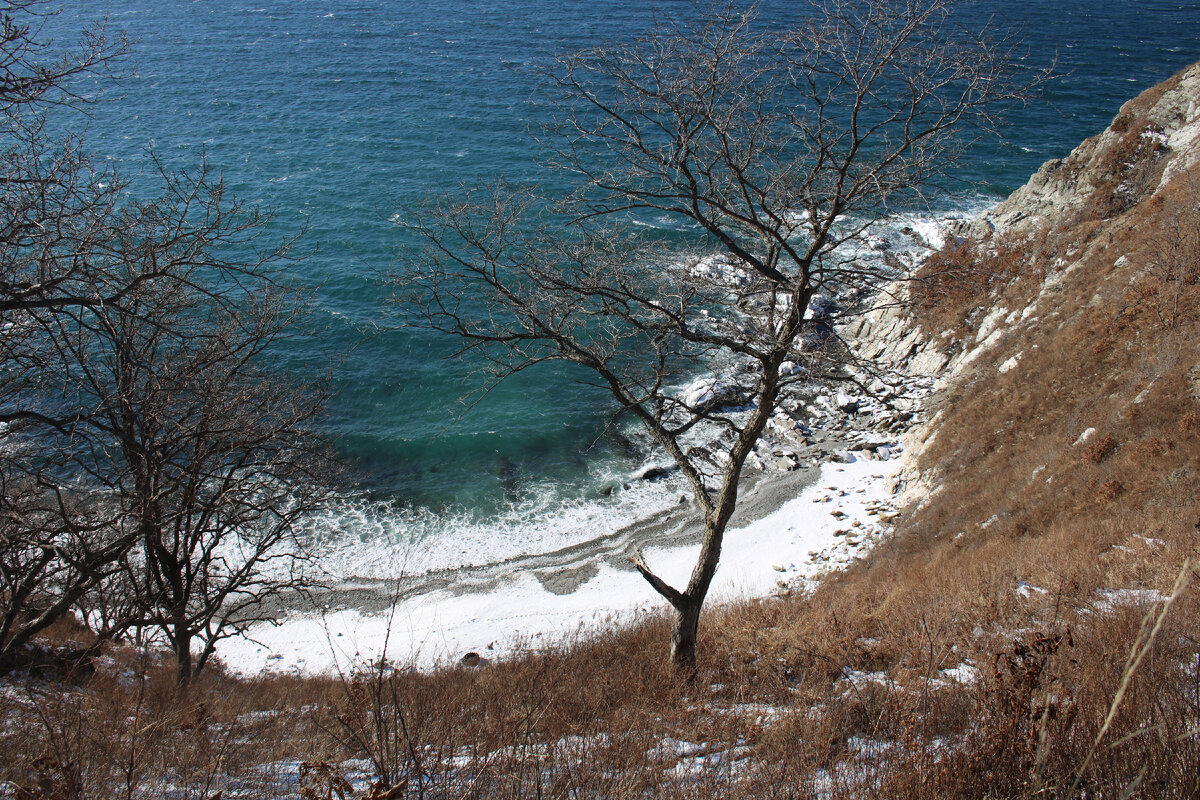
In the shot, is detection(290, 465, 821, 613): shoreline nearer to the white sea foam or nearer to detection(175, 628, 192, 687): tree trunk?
the white sea foam

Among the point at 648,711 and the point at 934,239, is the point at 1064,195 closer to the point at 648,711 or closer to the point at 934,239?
the point at 934,239

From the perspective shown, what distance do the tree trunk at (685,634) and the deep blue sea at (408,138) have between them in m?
3.97

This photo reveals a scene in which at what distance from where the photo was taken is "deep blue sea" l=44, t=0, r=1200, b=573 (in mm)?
23594

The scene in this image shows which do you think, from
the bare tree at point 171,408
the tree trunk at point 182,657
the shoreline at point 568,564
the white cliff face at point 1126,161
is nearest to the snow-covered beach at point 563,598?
the shoreline at point 568,564

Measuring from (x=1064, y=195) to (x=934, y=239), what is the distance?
270 inches

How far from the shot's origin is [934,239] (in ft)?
110

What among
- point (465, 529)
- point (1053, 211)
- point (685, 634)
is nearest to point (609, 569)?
point (465, 529)

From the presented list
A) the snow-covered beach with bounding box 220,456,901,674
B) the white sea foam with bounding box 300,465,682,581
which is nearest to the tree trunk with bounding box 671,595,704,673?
the snow-covered beach with bounding box 220,456,901,674

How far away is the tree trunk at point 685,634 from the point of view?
27.5 ft

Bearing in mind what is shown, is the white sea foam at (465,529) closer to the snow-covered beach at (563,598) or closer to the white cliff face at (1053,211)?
the snow-covered beach at (563,598)

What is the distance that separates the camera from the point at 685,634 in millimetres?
8438

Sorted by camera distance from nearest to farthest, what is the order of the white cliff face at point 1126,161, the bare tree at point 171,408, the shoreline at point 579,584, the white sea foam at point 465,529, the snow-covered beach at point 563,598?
1. the bare tree at point 171,408
2. the snow-covered beach at point 563,598
3. the shoreline at point 579,584
4. the white sea foam at point 465,529
5. the white cliff face at point 1126,161

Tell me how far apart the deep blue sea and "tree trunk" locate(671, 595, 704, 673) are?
13.0 feet

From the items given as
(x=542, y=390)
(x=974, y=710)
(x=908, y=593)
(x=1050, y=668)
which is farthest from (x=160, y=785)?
(x=542, y=390)
